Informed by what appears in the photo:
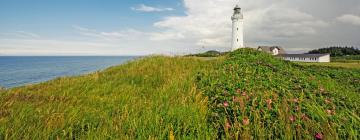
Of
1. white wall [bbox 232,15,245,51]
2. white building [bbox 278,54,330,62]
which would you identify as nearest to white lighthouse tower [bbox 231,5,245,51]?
white wall [bbox 232,15,245,51]

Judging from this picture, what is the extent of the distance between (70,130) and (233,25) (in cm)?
4429

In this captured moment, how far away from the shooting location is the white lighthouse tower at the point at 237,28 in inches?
1746

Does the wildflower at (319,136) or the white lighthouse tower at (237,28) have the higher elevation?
the white lighthouse tower at (237,28)

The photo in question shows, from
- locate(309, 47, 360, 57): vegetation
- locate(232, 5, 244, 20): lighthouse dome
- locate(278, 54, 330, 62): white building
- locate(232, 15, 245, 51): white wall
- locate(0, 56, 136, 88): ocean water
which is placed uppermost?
locate(232, 5, 244, 20): lighthouse dome

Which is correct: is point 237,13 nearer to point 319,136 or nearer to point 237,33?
point 237,33

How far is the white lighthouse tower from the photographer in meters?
44.3

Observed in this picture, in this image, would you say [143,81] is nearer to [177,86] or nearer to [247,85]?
[177,86]

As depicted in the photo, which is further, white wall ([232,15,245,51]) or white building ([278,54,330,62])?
white building ([278,54,330,62])

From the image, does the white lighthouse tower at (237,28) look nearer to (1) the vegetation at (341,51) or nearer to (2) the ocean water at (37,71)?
(2) the ocean water at (37,71)

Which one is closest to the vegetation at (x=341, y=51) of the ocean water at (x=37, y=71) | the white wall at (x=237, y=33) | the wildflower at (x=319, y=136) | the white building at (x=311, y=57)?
the white building at (x=311, y=57)

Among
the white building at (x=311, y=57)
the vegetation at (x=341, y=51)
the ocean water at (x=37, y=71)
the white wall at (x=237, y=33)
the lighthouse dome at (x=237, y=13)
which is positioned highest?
the lighthouse dome at (x=237, y=13)

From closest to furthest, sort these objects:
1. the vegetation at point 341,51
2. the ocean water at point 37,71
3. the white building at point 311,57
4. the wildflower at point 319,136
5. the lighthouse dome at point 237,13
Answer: the wildflower at point 319,136 → the ocean water at point 37,71 → the lighthouse dome at point 237,13 → the white building at point 311,57 → the vegetation at point 341,51

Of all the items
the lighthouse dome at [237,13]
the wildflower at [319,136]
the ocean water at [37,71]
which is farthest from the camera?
the lighthouse dome at [237,13]

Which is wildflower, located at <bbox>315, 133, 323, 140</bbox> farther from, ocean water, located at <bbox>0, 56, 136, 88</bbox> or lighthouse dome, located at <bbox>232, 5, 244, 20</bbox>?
lighthouse dome, located at <bbox>232, 5, 244, 20</bbox>
